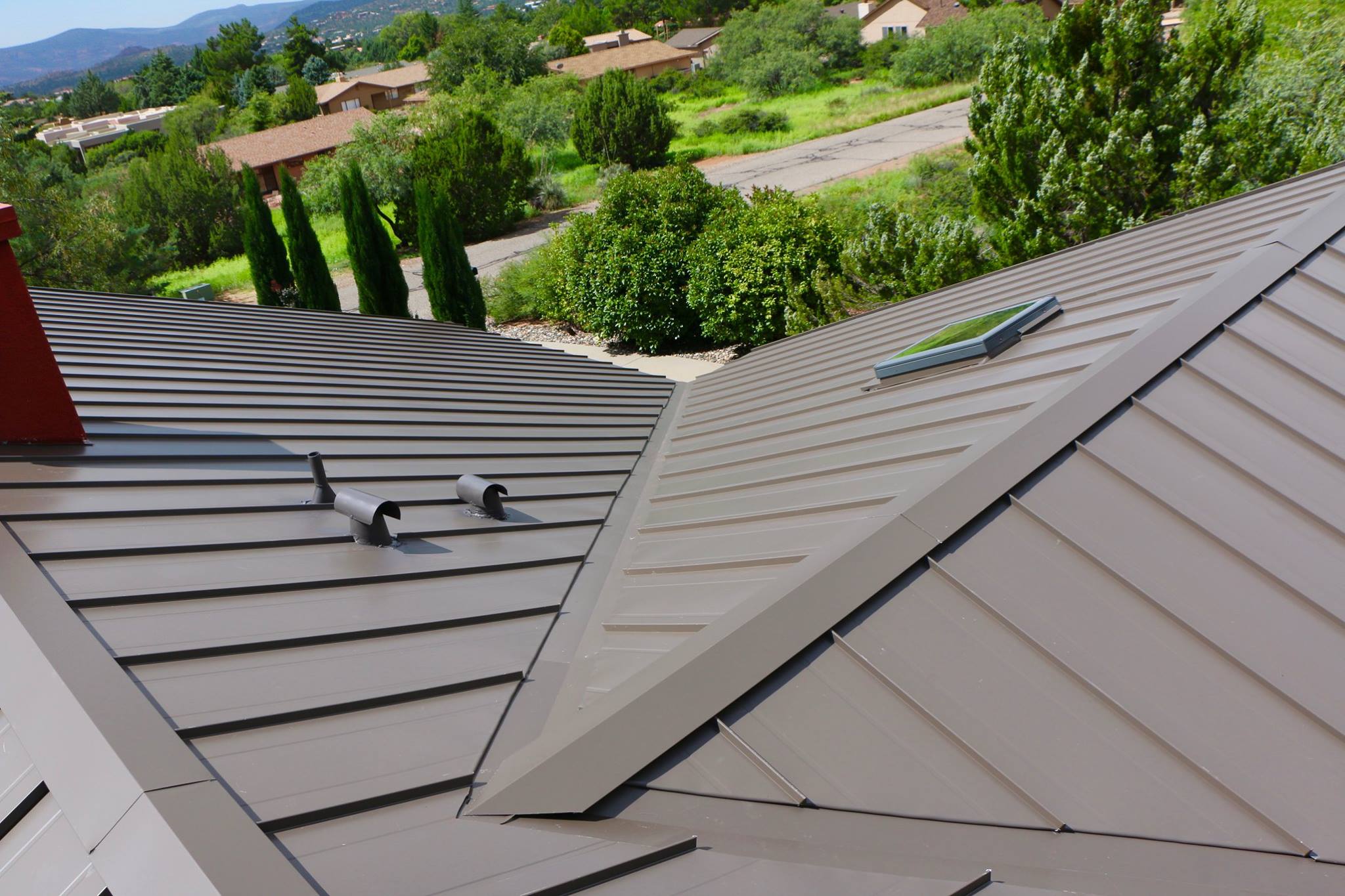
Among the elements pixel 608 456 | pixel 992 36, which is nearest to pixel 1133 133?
pixel 608 456

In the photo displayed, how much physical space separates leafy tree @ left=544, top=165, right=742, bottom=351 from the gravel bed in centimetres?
34

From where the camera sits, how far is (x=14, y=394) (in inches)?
172

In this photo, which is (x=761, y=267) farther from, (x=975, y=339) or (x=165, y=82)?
(x=165, y=82)

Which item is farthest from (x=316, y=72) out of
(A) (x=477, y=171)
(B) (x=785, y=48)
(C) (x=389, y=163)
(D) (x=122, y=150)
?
(A) (x=477, y=171)

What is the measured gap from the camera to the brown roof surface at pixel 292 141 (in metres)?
51.9

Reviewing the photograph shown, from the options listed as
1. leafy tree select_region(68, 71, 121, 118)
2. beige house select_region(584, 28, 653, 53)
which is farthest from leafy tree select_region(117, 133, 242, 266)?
leafy tree select_region(68, 71, 121, 118)

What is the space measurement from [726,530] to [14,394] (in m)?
3.39

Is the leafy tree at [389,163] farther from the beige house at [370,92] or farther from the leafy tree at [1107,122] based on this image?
the beige house at [370,92]

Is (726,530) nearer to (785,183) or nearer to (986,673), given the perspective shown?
(986,673)

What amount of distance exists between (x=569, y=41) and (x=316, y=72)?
36476 mm

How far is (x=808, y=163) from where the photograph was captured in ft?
129

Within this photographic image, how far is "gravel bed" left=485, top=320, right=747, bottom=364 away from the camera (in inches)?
798

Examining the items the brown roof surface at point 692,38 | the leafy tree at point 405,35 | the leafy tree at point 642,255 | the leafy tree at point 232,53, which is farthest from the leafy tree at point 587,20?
the leafy tree at point 642,255

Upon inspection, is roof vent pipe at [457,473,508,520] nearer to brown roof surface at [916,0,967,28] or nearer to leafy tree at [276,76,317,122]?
brown roof surface at [916,0,967,28]
